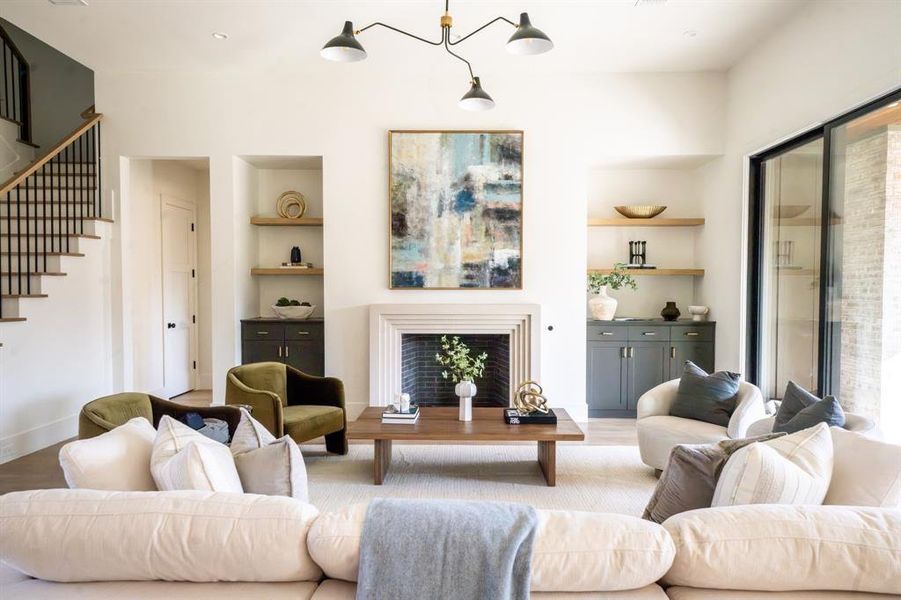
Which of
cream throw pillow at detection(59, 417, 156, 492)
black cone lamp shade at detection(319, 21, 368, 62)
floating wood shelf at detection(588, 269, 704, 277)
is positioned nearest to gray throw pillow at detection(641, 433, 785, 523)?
cream throw pillow at detection(59, 417, 156, 492)

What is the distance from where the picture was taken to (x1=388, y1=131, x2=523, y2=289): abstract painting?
534cm

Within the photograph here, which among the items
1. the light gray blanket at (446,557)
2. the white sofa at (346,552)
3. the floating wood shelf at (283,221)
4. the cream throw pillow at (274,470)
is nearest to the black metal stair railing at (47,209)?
the floating wood shelf at (283,221)

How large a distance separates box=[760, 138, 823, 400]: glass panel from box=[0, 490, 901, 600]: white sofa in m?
3.28

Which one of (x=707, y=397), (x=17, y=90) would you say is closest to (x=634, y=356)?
(x=707, y=397)

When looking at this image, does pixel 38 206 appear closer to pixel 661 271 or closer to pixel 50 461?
pixel 50 461

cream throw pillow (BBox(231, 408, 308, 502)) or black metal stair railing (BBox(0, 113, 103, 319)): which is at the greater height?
black metal stair railing (BBox(0, 113, 103, 319))

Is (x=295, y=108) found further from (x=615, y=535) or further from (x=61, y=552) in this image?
(x=615, y=535)

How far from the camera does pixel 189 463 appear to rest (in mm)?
1535

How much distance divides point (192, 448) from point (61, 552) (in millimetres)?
379

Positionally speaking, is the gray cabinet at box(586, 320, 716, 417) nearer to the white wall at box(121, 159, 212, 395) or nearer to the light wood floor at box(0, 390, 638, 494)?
the light wood floor at box(0, 390, 638, 494)

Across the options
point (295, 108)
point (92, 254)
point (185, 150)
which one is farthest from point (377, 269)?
point (92, 254)

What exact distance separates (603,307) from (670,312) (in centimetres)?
76

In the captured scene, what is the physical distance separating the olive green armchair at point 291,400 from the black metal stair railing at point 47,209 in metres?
2.04

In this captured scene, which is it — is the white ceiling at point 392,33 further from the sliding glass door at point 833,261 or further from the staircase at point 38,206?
the sliding glass door at point 833,261
